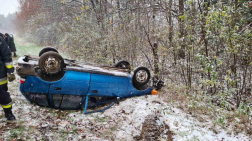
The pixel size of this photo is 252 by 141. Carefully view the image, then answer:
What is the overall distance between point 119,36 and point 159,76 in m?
2.60

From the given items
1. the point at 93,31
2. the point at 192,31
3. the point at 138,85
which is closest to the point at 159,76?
the point at 138,85

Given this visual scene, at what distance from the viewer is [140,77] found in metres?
5.04

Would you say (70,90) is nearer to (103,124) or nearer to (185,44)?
(103,124)

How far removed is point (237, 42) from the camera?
415 centimetres

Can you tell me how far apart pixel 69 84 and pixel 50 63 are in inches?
25.8

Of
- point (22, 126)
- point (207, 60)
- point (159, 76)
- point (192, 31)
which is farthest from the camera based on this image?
point (159, 76)

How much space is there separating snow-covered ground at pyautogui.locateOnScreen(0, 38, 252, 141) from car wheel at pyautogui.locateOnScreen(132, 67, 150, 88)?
0.63 metres

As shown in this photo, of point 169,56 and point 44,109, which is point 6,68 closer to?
point 44,109

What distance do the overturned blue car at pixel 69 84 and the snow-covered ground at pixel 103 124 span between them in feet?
0.80

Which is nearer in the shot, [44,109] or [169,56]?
[44,109]

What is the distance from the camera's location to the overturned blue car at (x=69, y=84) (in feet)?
12.8

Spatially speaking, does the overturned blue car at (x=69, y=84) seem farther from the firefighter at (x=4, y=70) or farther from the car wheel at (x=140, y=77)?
the firefighter at (x=4, y=70)

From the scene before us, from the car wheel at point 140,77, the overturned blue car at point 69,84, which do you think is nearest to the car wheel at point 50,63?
the overturned blue car at point 69,84

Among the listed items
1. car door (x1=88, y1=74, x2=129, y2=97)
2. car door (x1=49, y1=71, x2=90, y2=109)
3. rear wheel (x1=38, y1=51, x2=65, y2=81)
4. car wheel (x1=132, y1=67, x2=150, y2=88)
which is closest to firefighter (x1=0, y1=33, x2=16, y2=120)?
rear wheel (x1=38, y1=51, x2=65, y2=81)
